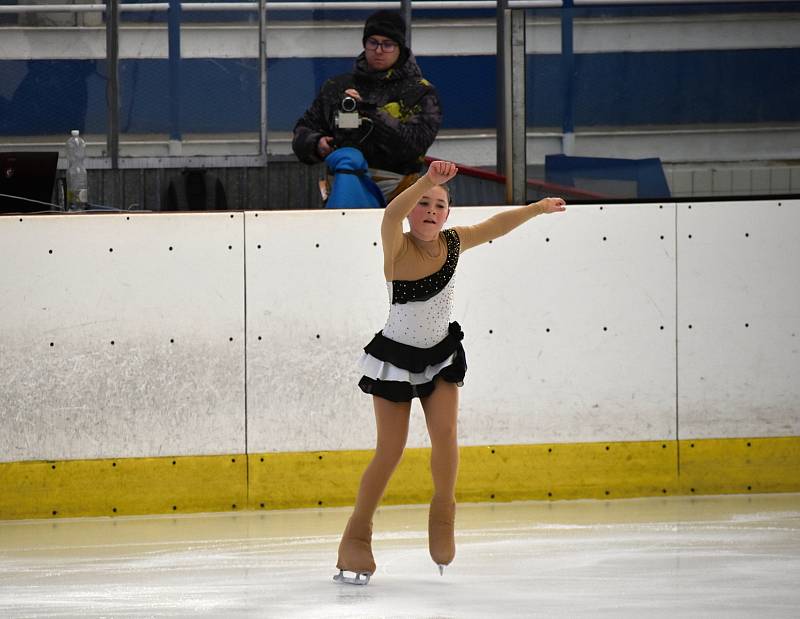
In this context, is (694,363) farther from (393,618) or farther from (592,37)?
(393,618)

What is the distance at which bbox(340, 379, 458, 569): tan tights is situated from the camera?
461 cm

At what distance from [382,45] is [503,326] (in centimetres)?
142

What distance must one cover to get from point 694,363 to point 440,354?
7.03ft

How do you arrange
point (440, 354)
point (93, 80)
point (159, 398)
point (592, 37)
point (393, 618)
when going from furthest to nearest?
1. point (93, 80)
2. point (592, 37)
3. point (159, 398)
4. point (440, 354)
5. point (393, 618)

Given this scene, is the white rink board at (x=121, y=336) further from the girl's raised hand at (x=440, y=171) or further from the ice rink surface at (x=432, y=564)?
the girl's raised hand at (x=440, y=171)

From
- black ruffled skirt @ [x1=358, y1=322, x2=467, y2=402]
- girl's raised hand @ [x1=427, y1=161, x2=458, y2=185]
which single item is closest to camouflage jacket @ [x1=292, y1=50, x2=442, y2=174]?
black ruffled skirt @ [x1=358, y1=322, x2=467, y2=402]

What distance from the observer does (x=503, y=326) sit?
20.8 ft

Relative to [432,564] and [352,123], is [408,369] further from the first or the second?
[352,123]

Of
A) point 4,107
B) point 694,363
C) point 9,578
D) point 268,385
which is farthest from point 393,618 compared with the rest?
point 4,107

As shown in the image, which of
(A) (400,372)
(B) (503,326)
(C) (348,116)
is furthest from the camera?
Answer: (C) (348,116)

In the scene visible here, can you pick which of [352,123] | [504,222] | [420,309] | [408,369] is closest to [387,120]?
[352,123]

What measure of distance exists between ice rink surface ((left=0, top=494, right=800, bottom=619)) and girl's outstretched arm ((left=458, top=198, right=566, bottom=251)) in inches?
44.0

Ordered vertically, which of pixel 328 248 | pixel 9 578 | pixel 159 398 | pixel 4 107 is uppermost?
pixel 4 107

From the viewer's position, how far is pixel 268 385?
6.19m
